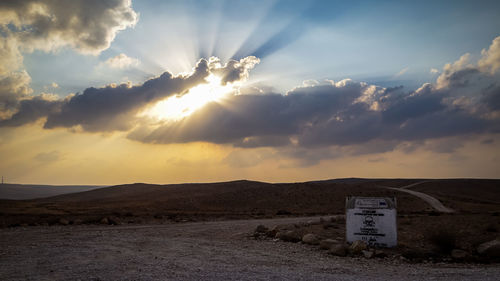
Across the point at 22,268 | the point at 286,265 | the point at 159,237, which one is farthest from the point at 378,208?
the point at 22,268

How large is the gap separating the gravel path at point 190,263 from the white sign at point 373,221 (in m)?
2.07

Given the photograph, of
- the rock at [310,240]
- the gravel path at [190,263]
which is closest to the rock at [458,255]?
the gravel path at [190,263]

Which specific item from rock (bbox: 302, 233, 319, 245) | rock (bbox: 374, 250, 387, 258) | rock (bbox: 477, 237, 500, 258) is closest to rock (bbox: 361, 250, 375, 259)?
rock (bbox: 374, 250, 387, 258)

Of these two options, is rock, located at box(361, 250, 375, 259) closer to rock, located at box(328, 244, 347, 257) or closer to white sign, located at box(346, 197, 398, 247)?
rock, located at box(328, 244, 347, 257)

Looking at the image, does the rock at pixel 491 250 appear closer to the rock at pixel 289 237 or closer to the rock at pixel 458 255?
the rock at pixel 458 255

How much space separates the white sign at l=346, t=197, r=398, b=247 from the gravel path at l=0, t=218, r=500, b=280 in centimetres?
207

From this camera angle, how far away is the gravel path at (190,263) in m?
10.0

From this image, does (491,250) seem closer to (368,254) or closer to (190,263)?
(368,254)

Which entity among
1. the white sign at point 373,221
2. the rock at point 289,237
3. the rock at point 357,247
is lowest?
the rock at point 289,237

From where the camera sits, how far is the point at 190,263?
1179cm

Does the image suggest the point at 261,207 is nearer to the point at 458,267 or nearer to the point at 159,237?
the point at 159,237

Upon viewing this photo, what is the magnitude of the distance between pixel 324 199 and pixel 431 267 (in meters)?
48.1

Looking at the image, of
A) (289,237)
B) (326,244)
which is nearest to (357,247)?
(326,244)

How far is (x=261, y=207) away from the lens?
55.6 metres
